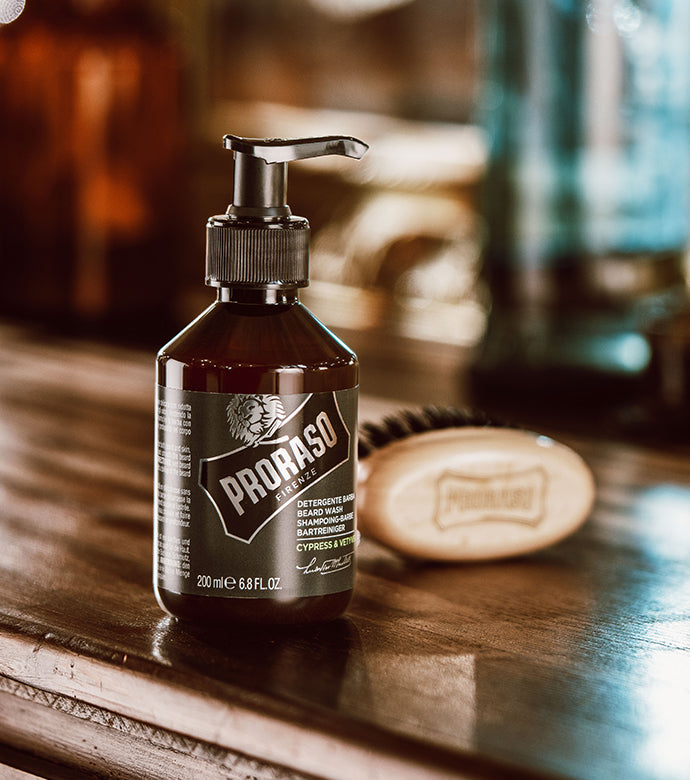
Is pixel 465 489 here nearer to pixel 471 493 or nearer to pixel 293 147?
pixel 471 493

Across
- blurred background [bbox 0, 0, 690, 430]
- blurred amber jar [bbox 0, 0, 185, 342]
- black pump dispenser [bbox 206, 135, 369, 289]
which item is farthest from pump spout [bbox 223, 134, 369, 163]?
blurred amber jar [bbox 0, 0, 185, 342]

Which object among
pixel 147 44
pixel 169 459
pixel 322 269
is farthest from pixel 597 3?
pixel 322 269

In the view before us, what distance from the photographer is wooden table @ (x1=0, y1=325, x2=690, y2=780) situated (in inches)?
12.6

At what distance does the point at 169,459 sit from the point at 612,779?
0.55 feet

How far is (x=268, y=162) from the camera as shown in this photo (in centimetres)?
38

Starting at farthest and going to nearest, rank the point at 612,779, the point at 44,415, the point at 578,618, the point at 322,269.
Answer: the point at 322,269 < the point at 44,415 < the point at 578,618 < the point at 612,779

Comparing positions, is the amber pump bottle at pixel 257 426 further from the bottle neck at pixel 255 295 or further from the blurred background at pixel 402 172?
the blurred background at pixel 402 172

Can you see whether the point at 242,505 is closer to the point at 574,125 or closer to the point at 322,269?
the point at 574,125

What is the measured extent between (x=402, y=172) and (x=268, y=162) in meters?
1.07

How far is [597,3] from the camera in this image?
79 cm

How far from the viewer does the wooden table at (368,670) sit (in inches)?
12.6

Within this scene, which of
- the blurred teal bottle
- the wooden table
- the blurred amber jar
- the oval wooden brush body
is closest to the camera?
the wooden table

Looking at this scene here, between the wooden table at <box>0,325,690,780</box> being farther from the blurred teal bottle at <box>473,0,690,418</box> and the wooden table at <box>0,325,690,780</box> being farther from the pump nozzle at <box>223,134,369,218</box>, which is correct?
the blurred teal bottle at <box>473,0,690,418</box>
